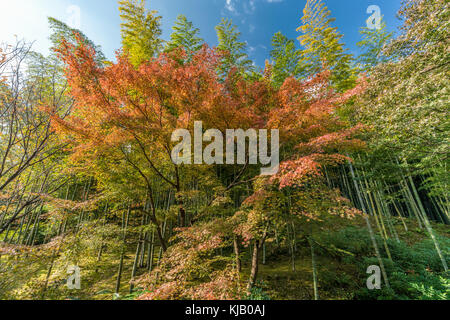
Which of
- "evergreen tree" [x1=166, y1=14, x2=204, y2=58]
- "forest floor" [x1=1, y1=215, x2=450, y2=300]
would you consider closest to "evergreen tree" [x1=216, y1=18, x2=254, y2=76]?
"evergreen tree" [x1=166, y1=14, x2=204, y2=58]

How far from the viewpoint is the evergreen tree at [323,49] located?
23.6 ft

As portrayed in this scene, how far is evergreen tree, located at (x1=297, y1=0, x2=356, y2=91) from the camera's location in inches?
283

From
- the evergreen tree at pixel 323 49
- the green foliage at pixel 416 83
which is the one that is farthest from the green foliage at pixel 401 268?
the evergreen tree at pixel 323 49

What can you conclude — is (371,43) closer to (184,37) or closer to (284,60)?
(284,60)

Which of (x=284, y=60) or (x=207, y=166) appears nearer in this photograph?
(x=207, y=166)

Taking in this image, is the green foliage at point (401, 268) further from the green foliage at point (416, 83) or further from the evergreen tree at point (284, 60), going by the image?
the evergreen tree at point (284, 60)

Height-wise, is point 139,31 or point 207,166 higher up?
point 139,31

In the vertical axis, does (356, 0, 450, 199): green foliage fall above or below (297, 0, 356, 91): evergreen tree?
below

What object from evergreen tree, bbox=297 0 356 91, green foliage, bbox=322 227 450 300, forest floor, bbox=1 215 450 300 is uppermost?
evergreen tree, bbox=297 0 356 91

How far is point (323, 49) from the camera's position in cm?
742

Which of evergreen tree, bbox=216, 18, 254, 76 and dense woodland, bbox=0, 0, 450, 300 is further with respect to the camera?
evergreen tree, bbox=216, 18, 254, 76

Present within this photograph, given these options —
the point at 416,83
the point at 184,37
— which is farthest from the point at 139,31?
the point at 416,83

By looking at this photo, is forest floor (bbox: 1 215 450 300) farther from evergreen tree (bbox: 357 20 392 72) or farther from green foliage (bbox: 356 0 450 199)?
evergreen tree (bbox: 357 20 392 72)
